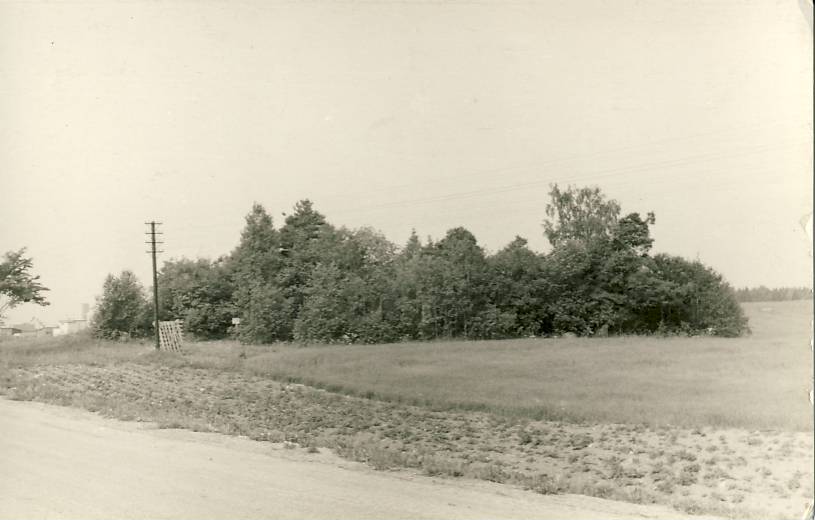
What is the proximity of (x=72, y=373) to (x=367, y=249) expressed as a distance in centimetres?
541

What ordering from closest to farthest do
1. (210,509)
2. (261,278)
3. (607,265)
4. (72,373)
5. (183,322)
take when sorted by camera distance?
1. (210,509)
2. (607,265)
3. (261,278)
4. (183,322)
5. (72,373)

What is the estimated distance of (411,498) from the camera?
525cm

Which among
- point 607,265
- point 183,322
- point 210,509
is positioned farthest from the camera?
point 183,322

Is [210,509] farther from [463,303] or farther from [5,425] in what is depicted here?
[5,425]

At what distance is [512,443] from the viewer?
639 cm

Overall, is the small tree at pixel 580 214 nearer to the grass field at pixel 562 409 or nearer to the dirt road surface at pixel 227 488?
the grass field at pixel 562 409

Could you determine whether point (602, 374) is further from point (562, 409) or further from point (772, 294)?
point (772, 294)

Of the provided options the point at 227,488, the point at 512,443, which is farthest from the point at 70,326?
the point at 512,443

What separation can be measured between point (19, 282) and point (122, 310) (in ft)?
4.28

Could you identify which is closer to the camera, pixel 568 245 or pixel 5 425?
pixel 568 245

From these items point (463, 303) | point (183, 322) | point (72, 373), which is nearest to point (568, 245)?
point (463, 303)

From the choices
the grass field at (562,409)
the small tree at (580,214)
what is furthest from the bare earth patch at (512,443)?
the small tree at (580,214)

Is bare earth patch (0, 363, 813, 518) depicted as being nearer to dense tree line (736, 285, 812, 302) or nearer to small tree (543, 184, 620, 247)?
dense tree line (736, 285, 812, 302)

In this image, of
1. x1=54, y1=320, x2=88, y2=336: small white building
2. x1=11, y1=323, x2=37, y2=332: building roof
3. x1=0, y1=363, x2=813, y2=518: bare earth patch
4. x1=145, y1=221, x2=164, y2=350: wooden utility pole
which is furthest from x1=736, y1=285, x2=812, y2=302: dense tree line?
x1=11, y1=323, x2=37, y2=332: building roof
